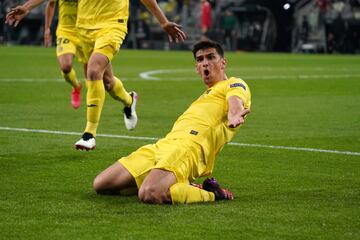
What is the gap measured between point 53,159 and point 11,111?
17.2 ft

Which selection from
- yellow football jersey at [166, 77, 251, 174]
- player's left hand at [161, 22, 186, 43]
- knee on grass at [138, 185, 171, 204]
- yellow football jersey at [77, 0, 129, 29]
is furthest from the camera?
yellow football jersey at [77, 0, 129, 29]

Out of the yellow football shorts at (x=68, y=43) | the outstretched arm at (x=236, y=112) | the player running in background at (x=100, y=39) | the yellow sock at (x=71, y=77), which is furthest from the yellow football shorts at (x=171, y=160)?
the yellow sock at (x=71, y=77)

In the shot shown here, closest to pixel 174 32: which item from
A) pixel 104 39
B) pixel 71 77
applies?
pixel 104 39

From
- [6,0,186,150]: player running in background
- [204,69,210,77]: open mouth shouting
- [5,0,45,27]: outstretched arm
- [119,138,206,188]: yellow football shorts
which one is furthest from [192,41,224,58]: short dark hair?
[5,0,45,27]: outstretched arm

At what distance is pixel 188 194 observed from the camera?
25.2ft

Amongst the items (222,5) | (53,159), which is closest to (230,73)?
(53,159)

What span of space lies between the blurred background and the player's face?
113 ft

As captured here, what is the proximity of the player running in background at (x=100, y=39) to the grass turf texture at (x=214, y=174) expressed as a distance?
1.13 feet

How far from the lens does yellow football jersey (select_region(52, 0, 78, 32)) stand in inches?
511

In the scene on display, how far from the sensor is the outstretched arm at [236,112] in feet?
24.0

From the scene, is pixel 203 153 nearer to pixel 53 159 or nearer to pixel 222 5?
pixel 53 159

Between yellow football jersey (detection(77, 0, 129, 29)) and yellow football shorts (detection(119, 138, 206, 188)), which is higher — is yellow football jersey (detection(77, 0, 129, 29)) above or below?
above

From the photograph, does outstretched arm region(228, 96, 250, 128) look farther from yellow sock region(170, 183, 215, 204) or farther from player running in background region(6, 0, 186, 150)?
player running in background region(6, 0, 186, 150)

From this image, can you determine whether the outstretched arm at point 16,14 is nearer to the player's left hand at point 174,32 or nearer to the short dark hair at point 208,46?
the player's left hand at point 174,32
